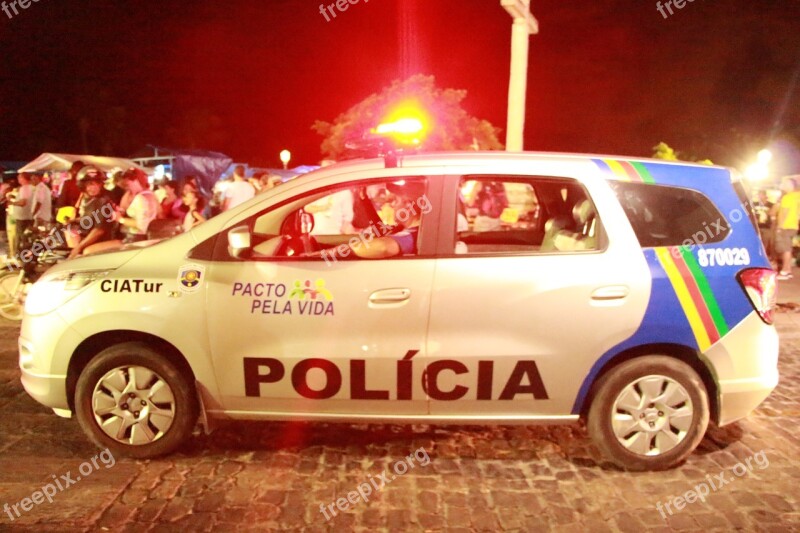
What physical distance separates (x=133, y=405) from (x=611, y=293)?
2.83 metres

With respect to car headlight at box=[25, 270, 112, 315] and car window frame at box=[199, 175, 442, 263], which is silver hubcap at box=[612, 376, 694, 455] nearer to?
car window frame at box=[199, 175, 442, 263]

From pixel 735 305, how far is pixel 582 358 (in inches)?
36.4

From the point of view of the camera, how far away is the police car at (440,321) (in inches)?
136

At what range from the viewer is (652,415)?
142 inches

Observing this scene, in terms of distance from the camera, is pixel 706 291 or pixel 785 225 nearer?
pixel 706 291

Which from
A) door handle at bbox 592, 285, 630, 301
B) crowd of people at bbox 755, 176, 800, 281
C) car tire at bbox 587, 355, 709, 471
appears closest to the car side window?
door handle at bbox 592, 285, 630, 301

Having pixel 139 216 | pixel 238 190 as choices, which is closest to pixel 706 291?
pixel 139 216

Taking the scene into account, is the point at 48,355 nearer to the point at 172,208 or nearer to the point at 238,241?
the point at 238,241

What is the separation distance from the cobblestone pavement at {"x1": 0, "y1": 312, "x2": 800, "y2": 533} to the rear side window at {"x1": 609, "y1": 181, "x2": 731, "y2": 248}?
1407mm

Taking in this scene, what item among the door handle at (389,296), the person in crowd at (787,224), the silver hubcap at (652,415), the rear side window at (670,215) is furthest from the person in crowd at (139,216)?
the person in crowd at (787,224)

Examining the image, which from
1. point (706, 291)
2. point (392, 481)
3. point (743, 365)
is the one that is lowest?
point (392, 481)

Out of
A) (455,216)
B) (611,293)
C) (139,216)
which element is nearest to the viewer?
(611,293)

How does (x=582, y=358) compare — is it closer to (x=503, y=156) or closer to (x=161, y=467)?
(x=503, y=156)

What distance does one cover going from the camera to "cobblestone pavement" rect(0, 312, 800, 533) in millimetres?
3209
